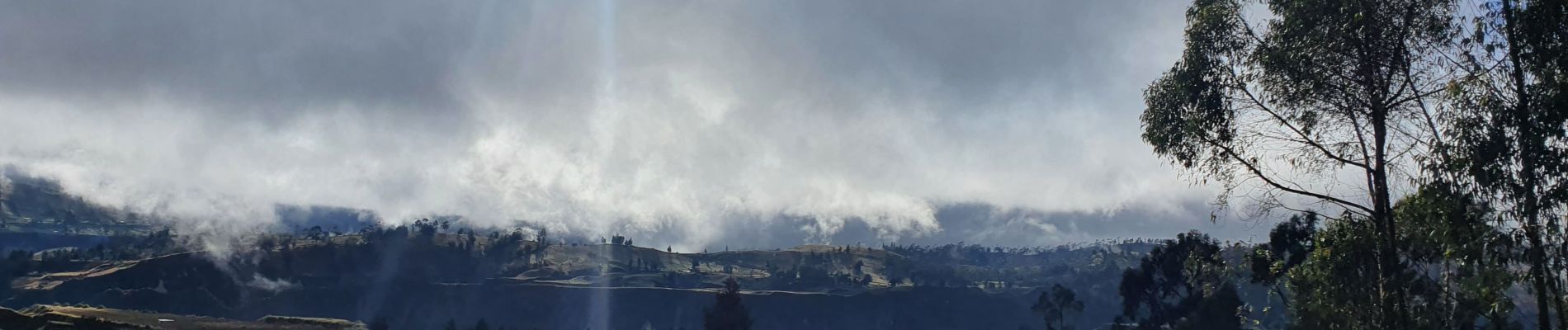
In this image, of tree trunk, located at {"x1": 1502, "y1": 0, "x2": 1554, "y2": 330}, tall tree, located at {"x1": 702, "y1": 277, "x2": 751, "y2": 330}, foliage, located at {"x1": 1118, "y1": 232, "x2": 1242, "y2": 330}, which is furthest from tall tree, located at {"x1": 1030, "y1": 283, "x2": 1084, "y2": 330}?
tree trunk, located at {"x1": 1502, "y1": 0, "x2": 1554, "y2": 330}

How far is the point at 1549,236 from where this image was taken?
2255 cm

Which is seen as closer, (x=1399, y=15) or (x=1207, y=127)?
(x=1399, y=15)

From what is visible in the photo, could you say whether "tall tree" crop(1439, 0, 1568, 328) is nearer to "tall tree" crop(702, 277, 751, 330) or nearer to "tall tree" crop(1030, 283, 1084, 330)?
"tall tree" crop(1030, 283, 1084, 330)

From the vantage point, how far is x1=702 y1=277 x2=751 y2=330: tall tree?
163812 mm

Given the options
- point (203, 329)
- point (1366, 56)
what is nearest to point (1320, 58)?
point (1366, 56)

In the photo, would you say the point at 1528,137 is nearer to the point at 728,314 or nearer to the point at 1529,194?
the point at 1529,194

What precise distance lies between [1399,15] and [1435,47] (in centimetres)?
116

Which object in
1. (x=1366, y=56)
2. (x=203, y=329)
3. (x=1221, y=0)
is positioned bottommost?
(x=203, y=329)

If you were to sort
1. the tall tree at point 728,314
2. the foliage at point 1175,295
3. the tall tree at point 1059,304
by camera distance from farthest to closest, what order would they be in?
1. the tall tree at point 728,314
2. the tall tree at point 1059,304
3. the foliage at point 1175,295

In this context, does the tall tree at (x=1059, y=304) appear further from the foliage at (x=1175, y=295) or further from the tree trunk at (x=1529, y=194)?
the tree trunk at (x=1529, y=194)

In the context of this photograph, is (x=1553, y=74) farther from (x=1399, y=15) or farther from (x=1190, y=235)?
(x=1190, y=235)

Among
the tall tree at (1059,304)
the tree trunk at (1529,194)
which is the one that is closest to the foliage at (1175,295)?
the tall tree at (1059,304)

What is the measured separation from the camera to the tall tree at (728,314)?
164m

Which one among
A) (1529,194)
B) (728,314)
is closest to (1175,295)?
(728,314)
